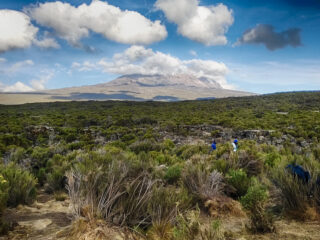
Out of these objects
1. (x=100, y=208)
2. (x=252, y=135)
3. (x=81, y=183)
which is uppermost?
(x=81, y=183)

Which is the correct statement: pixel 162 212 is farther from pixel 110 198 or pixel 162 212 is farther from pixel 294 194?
pixel 294 194

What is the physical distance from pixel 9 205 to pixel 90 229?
2585 mm

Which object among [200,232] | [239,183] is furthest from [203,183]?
[200,232]

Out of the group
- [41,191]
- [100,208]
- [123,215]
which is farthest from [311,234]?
[41,191]

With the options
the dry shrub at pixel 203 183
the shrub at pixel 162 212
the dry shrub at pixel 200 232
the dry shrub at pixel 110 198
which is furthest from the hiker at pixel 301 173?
the dry shrub at pixel 110 198

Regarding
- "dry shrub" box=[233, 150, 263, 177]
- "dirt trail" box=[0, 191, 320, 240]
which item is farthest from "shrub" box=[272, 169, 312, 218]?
"dry shrub" box=[233, 150, 263, 177]

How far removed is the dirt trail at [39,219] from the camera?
328cm

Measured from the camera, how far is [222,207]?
4488 millimetres

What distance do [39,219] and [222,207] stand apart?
3.61 meters

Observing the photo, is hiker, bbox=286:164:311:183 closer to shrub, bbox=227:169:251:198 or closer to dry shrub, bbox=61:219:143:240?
shrub, bbox=227:169:251:198

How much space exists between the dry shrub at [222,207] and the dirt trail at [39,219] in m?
2.74

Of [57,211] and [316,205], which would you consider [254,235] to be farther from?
[57,211]

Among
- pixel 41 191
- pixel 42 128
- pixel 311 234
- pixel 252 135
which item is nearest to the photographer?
pixel 311 234

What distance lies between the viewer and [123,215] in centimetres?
340
